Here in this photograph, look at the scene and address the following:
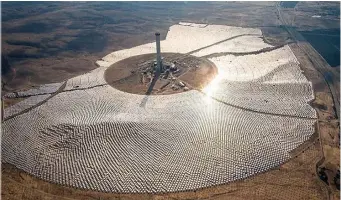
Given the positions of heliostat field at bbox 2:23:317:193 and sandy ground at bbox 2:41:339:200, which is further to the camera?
heliostat field at bbox 2:23:317:193

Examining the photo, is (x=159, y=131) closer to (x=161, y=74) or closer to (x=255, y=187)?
(x=255, y=187)

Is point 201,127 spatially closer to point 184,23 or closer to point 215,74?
point 215,74

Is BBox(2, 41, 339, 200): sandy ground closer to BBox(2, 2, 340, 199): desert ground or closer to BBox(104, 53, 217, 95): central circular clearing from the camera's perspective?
BBox(2, 2, 340, 199): desert ground

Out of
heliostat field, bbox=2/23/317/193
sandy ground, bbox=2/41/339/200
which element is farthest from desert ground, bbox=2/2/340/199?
heliostat field, bbox=2/23/317/193

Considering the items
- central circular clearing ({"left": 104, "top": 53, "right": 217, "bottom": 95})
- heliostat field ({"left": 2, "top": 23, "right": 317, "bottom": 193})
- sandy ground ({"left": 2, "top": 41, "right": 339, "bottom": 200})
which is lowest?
sandy ground ({"left": 2, "top": 41, "right": 339, "bottom": 200})

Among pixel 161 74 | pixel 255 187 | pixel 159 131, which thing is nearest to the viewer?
pixel 255 187

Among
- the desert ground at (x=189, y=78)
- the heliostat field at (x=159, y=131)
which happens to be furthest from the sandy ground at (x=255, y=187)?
the heliostat field at (x=159, y=131)

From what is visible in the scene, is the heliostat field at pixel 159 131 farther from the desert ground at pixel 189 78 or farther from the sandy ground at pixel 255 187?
the desert ground at pixel 189 78

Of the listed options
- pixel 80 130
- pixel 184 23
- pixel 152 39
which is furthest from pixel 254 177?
pixel 184 23

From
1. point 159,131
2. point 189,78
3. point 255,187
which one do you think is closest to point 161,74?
point 189,78

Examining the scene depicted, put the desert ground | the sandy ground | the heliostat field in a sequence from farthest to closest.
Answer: the heliostat field → the desert ground → the sandy ground
